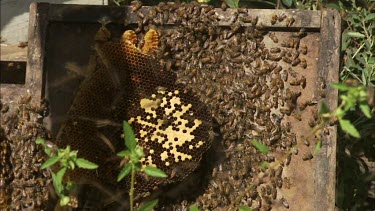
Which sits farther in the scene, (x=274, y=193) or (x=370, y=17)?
(x=370, y=17)

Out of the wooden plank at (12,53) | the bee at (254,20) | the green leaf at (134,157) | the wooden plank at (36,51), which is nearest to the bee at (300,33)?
the bee at (254,20)

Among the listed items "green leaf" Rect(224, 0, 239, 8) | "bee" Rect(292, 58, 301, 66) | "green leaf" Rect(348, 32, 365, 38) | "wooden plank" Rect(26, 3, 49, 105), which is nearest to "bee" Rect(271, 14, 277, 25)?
"bee" Rect(292, 58, 301, 66)

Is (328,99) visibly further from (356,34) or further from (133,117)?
(133,117)

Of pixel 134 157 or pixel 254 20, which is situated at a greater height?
pixel 254 20

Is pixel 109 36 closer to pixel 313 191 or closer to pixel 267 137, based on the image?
pixel 267 137

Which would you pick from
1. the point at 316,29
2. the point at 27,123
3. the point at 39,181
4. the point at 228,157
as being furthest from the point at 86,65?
the point at 316,29

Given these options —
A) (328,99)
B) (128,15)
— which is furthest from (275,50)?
(128,15)

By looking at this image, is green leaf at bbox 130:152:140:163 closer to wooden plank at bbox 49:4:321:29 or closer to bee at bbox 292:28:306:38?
wooden plank at bbox 49:4:321:29
